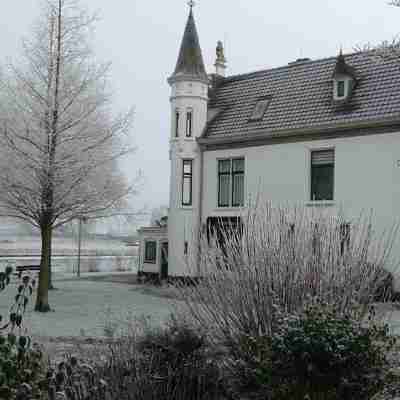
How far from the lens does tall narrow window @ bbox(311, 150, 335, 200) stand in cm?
2231

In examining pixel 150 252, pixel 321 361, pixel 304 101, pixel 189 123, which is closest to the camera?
pixel 321 361

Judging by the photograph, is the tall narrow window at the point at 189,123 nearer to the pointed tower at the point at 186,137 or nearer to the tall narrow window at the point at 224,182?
the pointed tower at the point at 186,137

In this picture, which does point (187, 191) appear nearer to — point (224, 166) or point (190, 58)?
point (224, 166)

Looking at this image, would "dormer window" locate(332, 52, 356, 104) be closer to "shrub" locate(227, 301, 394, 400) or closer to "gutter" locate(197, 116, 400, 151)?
"gutter" locate(197, 116, 400, 151)

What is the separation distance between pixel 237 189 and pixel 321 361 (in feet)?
62.2

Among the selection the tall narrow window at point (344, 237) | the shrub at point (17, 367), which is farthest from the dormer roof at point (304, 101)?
the shrub at point (17, 367)

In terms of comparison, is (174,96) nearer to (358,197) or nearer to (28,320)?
(358,197)

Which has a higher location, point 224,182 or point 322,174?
point 322,174

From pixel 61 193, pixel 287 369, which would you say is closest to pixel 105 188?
pixel 61 193

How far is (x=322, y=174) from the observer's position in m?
22.6

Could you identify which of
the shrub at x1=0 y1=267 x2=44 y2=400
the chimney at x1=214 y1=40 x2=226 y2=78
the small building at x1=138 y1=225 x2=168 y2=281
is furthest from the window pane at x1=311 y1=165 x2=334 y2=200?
the shrub at x1=0 y1=267 x2=44 y2=400

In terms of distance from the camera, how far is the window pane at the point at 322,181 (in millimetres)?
22312

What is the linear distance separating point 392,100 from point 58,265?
79.7 feet

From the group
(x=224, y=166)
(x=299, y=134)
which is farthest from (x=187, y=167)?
(x=299, y=134)
